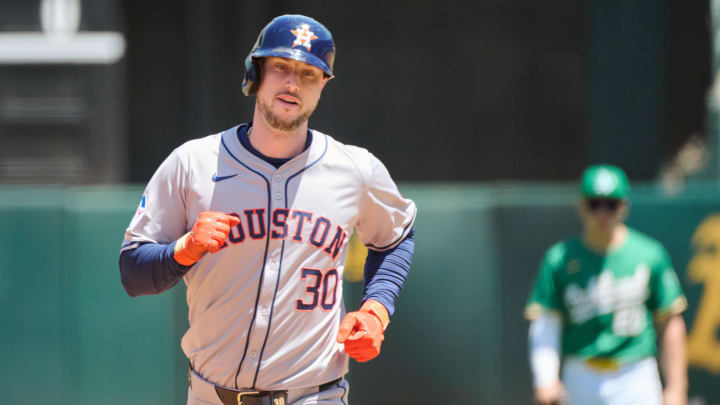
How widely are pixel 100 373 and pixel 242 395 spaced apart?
13.1 feet

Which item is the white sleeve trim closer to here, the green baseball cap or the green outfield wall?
the green baseball cap

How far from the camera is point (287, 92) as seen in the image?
2.76 m

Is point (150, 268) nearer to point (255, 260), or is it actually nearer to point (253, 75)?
point (255, 260)

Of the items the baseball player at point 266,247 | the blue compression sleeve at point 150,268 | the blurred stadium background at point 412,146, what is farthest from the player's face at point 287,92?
the blurred stadium background at point 412,146

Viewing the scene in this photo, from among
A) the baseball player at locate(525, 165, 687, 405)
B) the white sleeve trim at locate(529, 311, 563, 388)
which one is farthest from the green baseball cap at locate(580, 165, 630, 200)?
the white sleeve trim at locate(529, 311, 563, 388)

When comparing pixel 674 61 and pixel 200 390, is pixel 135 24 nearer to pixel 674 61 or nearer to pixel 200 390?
pixel 674 61

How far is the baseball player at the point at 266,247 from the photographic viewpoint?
9.00 ft

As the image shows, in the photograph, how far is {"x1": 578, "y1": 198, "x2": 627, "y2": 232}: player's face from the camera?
4.54 meters

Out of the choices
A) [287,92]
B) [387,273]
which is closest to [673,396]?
[387,273]

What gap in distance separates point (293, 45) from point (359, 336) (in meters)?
0.95

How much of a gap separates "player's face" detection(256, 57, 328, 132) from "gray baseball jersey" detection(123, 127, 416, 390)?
0.49 feet

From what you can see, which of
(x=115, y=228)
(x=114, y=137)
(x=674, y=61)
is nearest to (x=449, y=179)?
(x=674, y=61)

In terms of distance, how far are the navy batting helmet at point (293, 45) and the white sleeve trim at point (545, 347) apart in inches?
88.1

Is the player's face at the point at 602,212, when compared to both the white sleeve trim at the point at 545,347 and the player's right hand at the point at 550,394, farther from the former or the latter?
the player's right hand at the point at 550,394
